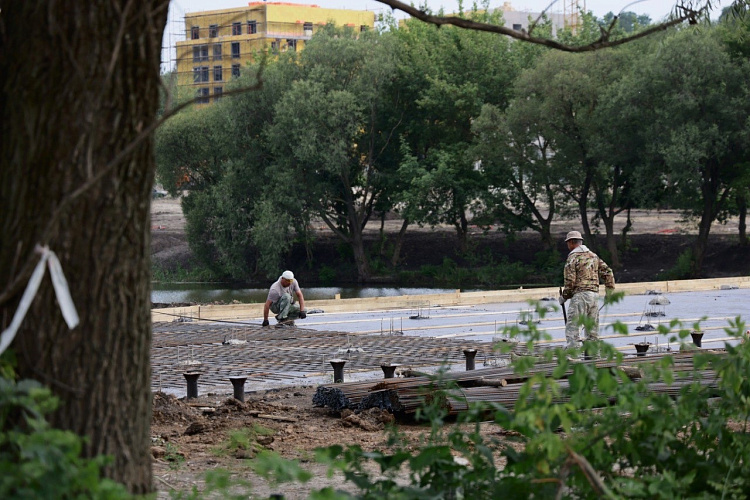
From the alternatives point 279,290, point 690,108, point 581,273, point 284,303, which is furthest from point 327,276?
point 581,273

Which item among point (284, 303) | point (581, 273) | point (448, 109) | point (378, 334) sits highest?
point (448, 109)

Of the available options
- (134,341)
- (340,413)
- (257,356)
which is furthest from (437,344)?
(134,341)

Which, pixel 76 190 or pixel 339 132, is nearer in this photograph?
pixel 76 190

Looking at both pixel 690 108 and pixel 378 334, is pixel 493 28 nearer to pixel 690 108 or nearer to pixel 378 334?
pixel 378 334

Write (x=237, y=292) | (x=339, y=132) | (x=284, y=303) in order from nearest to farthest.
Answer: (x=284, y=303) → (x=237, y=292) → (x=339, y=132)

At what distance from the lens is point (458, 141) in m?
38.4

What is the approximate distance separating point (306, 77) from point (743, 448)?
33.0 m

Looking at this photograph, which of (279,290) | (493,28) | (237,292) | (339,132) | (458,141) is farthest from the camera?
(458,141)

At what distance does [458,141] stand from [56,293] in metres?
36.1

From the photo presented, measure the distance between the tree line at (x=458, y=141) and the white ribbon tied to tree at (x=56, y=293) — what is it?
2877 cm

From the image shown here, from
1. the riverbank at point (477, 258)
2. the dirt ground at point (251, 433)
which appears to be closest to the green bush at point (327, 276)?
the riverbank at point (477, 258)

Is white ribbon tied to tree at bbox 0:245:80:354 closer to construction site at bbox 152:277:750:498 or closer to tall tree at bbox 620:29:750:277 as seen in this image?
construction site at bbox 152:277:750:498

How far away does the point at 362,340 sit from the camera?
12.6 m

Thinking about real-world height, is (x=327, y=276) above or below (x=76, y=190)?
below
